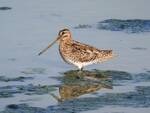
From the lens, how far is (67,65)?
13148mm

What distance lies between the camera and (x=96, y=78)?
39.7 feet

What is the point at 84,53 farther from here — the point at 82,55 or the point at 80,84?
the point at 80,84

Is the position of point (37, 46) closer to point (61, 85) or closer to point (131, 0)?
point (61, 85)

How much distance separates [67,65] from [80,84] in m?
1.47

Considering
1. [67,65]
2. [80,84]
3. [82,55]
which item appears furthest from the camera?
[67,65]

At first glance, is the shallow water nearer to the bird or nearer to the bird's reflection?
the bird's reflection

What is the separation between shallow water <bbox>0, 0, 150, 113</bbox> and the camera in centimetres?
1069

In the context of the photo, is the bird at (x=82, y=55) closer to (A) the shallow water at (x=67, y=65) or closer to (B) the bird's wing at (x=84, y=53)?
(B) the bird's wing at (x=84, y=53)

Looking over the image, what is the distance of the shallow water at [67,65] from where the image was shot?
Result: 35.1ft

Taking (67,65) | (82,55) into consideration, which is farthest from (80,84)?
(67,65)

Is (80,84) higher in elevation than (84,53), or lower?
lower

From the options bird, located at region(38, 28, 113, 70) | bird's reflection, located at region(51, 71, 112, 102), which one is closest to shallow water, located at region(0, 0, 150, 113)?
bird's reflection, located at region(51, 71, 112, 102)

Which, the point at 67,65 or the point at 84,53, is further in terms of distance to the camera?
the point at 67,65

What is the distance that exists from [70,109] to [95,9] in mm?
6402
